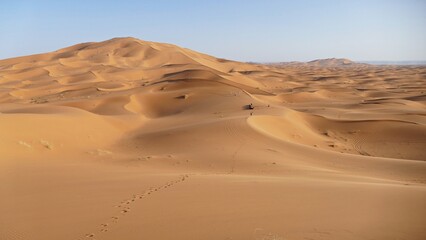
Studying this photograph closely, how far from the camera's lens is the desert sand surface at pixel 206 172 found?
488 centimetres

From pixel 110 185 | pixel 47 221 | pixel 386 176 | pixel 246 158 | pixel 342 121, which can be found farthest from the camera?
pixel 342 121

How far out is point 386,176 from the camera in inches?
376

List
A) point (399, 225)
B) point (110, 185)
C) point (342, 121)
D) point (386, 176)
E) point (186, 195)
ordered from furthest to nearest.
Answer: point (342, 121)
point (386, 176)
point (110, 185)
point (186, 195)
point (399, 225)

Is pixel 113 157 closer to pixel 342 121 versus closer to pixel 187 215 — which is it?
pixel 187 215

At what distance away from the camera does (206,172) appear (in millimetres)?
9141

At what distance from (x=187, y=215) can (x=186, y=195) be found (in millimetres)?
973

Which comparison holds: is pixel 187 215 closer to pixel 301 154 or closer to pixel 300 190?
pixel 300 190

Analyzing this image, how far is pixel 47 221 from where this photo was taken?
16.9 feet

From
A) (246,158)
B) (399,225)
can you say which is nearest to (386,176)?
(246,158)

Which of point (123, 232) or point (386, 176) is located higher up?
point (123, 232)

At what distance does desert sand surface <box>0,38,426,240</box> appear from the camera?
4875 millimetres

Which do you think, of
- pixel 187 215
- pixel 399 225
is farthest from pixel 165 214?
pixel 399 225

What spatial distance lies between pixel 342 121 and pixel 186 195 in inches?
516

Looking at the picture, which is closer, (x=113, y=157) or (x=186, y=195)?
(x=186, y=195)
